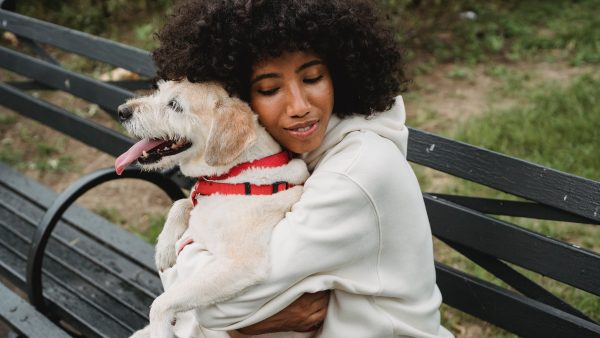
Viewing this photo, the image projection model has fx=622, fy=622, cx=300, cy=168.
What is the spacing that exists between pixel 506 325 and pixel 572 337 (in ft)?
0.81

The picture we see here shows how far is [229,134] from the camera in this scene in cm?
187

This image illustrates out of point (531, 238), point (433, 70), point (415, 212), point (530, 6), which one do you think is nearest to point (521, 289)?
point (531, 238)

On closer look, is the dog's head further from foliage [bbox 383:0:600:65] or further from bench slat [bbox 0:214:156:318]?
foliage [bbox 383:0:600:65]

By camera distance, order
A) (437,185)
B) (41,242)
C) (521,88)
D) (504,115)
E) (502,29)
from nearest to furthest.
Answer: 1. (41,242)
2. (437,185)
3. (504,115)
4. (521,88)
5. (502,29)

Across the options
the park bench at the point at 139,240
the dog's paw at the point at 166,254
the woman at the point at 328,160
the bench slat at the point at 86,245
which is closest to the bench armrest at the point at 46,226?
the park bench at the point at 139,240

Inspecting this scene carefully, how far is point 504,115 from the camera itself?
4.80 m

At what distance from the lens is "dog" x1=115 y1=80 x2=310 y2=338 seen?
1787 mm

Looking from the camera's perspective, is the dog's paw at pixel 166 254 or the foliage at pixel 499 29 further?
the foliage at pixel 499 29

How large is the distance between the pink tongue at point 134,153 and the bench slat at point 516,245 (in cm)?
109

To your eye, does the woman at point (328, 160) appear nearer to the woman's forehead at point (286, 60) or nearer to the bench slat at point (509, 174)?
the woman's forehead at point (286, 60)

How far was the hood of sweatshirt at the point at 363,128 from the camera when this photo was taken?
194cm

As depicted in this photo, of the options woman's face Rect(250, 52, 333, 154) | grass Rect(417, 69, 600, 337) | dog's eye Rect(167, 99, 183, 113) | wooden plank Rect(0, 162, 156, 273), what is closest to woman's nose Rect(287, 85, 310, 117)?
woman's face Rect(250, 52, 333, 154)

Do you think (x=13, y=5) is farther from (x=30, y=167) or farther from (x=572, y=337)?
(x=572, y=337)

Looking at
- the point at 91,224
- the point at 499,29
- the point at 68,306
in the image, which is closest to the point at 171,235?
the point at 68,306
